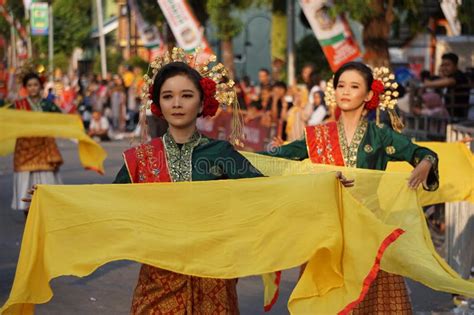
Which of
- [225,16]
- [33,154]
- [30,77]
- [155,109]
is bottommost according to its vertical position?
[33,154]

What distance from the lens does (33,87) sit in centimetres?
1208

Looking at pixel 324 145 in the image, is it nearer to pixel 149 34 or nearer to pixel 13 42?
pixel 149 34

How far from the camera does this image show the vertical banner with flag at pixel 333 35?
51.2 feet

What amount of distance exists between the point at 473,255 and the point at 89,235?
397 cm

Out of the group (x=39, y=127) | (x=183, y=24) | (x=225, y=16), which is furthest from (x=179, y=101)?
(x=225, y=16)

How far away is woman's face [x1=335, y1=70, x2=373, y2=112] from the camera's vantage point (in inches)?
267

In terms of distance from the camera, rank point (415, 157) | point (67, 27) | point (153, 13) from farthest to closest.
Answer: point (67, 27) → point (153, 13) → point (415, 157)

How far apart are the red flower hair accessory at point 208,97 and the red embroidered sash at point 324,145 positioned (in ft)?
4.99

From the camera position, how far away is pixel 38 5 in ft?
157

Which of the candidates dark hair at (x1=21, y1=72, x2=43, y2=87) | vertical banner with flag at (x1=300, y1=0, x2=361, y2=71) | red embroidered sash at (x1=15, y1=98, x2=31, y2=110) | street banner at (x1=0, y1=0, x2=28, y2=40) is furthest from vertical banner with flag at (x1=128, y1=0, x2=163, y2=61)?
street banner at (x1=0, y1=0, x2=28, y2=40)

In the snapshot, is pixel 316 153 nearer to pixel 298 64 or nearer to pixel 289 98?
pixel 289 98

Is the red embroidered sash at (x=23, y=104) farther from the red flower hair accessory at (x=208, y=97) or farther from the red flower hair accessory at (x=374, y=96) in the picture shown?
the red flower hair accessory at (x=208, y=97)

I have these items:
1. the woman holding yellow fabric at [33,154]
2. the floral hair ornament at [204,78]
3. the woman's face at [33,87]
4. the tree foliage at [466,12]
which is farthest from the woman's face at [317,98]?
the floral hair ornament at [204,78]

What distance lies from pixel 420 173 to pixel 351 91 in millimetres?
692
